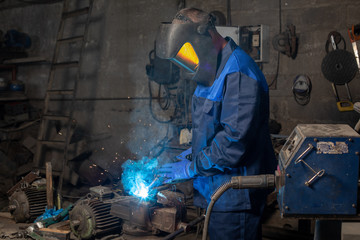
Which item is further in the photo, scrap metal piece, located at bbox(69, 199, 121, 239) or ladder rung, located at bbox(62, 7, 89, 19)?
ladder rung, located at bbox(62, 7, 89, 19)

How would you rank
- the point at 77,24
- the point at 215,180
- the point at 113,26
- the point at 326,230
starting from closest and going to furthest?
the point at 326,230, the point at 215,180, the point at 113,26, the point at 77,24

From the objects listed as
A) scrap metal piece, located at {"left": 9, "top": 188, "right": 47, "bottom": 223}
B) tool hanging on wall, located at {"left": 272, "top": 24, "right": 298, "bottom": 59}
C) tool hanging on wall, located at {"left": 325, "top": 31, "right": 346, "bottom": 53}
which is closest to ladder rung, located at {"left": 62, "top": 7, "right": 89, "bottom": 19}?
scrap metal piece, located at {"left": 9, "top": 188, "right": 47, "bottom": 223}

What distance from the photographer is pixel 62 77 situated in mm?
6242

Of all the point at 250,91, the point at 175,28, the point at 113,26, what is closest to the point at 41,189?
the point at 113,26

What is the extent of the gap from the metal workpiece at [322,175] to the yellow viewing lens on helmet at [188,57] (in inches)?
37.1

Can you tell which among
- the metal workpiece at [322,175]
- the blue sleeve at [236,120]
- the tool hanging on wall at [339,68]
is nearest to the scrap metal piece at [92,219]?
the blue sleeve at [236,120]

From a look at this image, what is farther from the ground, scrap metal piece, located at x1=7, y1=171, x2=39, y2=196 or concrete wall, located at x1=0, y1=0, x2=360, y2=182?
concrete wall, located at x1=0, y1=0, x2=360, y2=182

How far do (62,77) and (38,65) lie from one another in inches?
25.1

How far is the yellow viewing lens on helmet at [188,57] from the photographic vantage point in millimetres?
2012

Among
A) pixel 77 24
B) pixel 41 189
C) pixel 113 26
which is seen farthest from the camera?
pixel 77 24

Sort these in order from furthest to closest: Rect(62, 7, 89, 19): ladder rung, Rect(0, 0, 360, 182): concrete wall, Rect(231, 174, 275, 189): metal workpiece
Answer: Rect(62, 7, 89, 19): ladder rung → Rect(0, 0, 360, 182): concrete wall → Rect(231, 174, 275, 189): metal workpiece

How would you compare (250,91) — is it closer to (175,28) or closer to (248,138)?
(248,138)

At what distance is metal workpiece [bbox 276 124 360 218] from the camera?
4.00 feet

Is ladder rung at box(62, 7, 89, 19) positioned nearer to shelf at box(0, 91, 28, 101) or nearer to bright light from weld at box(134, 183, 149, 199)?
shelf at box(0, 91, 28, 101)
